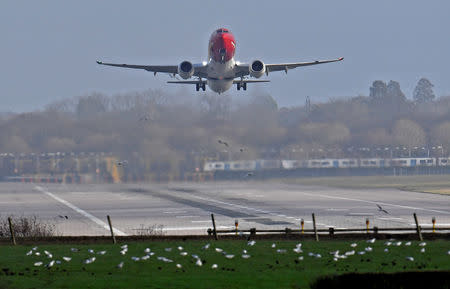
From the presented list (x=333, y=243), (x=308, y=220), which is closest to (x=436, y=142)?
(x=308, y=220)

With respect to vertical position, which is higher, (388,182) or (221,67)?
(221,67)

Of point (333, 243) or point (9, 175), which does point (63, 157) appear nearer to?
point (9, 175)

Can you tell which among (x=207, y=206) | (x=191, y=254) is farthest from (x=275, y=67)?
(x=191, y=254)

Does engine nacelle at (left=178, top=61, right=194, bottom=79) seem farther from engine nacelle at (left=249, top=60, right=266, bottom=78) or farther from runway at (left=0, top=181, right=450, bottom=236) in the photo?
runway at (left=0, top=181, right=450, bottom=236)

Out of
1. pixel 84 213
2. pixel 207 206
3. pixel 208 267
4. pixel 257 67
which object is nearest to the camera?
pixel 208 267

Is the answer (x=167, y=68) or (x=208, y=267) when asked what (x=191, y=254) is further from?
(x=167, y=68)

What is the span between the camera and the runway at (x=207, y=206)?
77.6 m

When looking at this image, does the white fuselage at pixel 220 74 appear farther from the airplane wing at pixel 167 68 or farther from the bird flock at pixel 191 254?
the bird flock at pixel 191 254

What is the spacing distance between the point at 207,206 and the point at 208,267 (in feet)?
253

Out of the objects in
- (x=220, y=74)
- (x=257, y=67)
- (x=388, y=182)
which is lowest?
(x=388, y=182)

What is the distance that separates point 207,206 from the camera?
351ft

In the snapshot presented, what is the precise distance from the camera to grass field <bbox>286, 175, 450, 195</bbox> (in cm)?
14962

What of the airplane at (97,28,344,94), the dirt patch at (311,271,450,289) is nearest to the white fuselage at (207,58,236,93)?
the airplane at (97,28,344,94)

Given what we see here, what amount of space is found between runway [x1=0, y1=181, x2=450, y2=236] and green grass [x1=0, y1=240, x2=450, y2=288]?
101 ft
